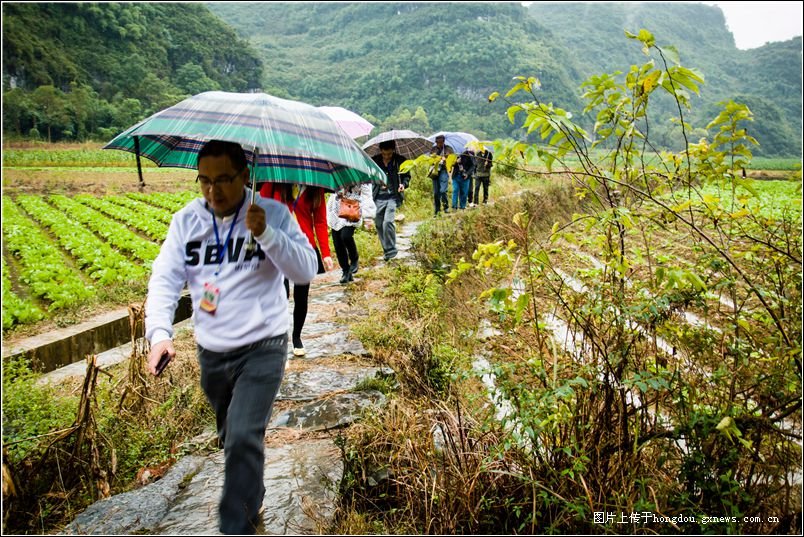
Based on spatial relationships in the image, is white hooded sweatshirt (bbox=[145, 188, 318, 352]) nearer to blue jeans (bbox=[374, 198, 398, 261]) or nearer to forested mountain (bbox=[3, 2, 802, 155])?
forested mountain (bbox=[3, 2, 802, 155])

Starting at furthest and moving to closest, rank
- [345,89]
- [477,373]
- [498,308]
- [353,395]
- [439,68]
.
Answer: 1. [439,68]
2. [345,89]
3. [353,395]
4. [477,373]
5. [498,308]

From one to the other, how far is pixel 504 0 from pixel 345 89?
183 feet

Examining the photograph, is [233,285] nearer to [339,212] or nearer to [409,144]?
[339,212]

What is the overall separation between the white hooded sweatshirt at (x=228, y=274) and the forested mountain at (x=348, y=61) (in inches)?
107

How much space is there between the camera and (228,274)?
6.43ft

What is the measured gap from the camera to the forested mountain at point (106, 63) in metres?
38.5

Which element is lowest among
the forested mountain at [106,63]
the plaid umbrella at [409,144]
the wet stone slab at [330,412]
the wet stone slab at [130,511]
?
the wet stone slab at [130,511]

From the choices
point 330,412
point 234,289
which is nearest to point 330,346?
point 330,412

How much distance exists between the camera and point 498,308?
2.50 m

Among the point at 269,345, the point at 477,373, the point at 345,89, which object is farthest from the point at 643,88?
the point at 345,89

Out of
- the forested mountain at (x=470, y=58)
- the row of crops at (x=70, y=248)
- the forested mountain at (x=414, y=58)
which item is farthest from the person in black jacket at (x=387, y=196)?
the forested mountain at (x=414, y=58)

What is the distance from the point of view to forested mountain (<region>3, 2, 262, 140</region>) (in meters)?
38.5

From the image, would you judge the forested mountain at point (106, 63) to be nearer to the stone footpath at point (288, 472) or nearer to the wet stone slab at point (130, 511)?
the stone footpath at point (288, 472)

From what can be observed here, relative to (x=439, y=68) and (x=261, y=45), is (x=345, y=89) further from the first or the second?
(x=261, y=45)
